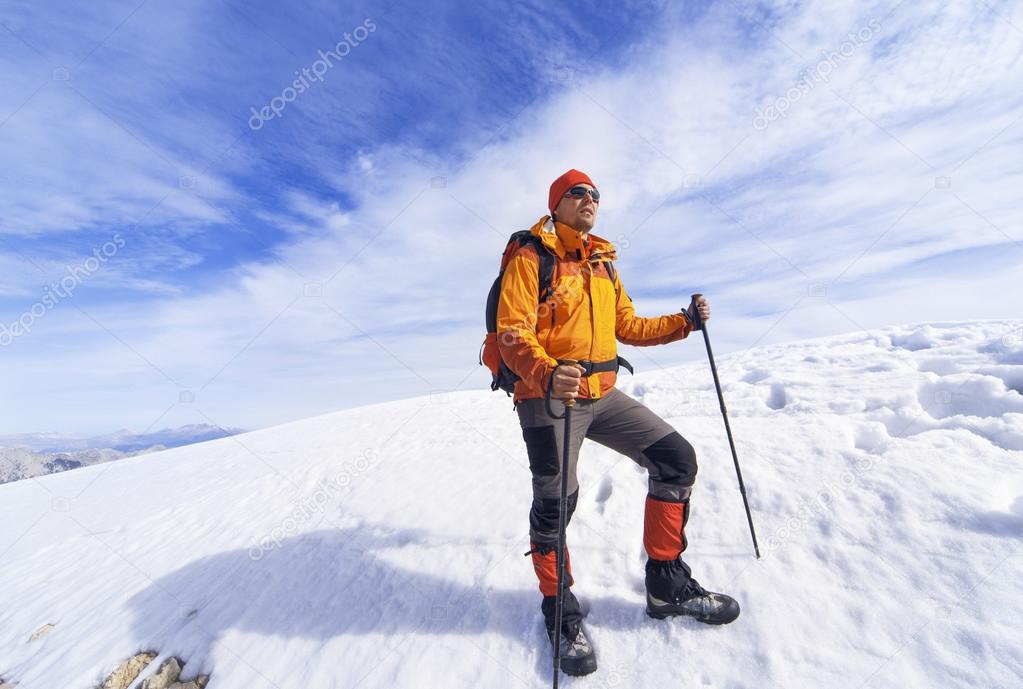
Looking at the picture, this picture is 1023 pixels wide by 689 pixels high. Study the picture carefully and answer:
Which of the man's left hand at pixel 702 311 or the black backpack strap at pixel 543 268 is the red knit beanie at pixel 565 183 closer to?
Answer: the black backpack strap at pixel 543 268

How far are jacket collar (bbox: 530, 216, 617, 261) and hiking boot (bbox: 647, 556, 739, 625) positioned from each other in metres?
2.56

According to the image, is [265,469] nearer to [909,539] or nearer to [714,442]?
[714,442]

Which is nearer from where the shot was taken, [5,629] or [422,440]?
[5,629]

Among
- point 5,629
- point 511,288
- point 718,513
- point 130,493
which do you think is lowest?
point 5,629

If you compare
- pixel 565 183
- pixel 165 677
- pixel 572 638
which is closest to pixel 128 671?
pixel 165 677

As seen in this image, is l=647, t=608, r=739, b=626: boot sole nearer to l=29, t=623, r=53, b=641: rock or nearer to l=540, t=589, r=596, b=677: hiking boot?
l=540, t=589, r=596, b=677: hiking boot

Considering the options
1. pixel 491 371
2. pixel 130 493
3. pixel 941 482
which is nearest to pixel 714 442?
pixel 941 482

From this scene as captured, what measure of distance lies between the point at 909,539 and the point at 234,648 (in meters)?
6.29

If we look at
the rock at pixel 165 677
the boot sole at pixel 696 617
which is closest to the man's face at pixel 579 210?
the boot sole at pixel 696 617

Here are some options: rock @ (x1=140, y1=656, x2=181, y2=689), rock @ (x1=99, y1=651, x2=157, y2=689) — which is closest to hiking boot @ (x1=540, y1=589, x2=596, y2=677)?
rock @ (x1=140, y1=656, x2=181, y2=689)

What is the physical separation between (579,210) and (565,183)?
0.88 feet

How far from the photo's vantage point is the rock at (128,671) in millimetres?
4684

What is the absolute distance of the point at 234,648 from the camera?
4609 millimetres

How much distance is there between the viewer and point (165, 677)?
4531mm
